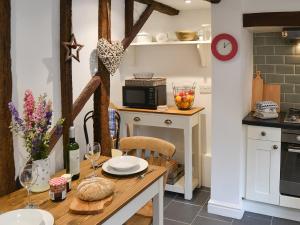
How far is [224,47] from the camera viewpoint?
10.4 ft

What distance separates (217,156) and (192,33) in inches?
54.7

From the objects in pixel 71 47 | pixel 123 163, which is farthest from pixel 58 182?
pixel 71 47

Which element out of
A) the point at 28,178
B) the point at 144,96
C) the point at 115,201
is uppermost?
the point at 144,96

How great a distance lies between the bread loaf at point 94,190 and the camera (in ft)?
5.57

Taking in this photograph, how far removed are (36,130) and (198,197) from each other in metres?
2.46

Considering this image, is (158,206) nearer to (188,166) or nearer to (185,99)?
(188,166)

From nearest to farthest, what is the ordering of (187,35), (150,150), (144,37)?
1. (150,150)
2. (187,35)
3. (144,37)

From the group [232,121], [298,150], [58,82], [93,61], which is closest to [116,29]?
[93,61]

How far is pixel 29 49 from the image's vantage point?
1943 mm

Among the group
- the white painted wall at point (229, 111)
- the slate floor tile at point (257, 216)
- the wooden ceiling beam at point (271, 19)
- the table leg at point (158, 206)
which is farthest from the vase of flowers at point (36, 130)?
the slate floor tile at point (257, 216)

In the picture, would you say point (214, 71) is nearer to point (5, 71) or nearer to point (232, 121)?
point (232, 121)

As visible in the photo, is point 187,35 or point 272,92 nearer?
point 272,92

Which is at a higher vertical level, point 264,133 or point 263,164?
point 264,133

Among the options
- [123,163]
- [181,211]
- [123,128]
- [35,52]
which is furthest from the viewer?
[123,128]
